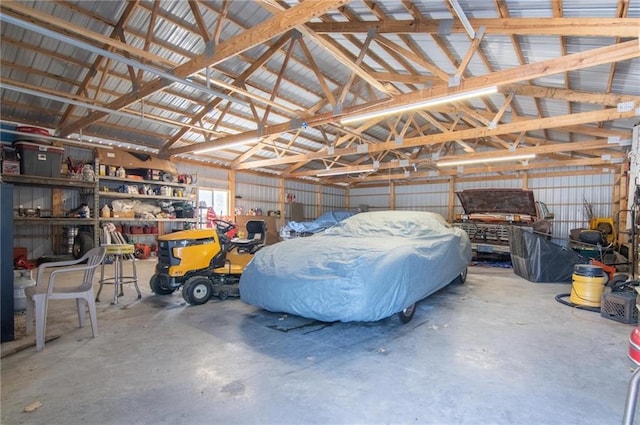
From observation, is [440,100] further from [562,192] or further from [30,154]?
[562,192]

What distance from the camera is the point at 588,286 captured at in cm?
425

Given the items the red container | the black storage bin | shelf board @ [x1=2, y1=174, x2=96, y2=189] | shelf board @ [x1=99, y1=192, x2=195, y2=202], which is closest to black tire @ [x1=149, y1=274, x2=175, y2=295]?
shelf board @ [x1=2, y1=174, x2=96, y2=189]

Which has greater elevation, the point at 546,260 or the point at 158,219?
the point at 158,219

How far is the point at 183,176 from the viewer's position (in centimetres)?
1023

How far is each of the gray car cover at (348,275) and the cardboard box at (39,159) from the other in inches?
255

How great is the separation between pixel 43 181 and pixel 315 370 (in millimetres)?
7761

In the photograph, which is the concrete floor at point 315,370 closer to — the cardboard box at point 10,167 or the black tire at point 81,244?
the black tire at point 81,244

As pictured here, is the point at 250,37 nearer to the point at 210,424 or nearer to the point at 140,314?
the point at 140,314

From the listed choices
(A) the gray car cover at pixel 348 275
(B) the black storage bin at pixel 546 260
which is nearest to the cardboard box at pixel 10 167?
(A) the gray car cover at pixel 348 275

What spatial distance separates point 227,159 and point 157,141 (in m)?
2.88

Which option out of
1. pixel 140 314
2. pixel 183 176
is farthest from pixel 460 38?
pixel 183 176

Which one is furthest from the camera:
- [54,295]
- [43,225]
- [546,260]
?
[43,225]

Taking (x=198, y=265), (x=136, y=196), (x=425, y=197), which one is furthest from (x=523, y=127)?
(x=136, y=196)

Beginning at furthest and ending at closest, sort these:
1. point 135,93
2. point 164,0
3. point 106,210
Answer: point 106,210
point 135,93
point 164,0
